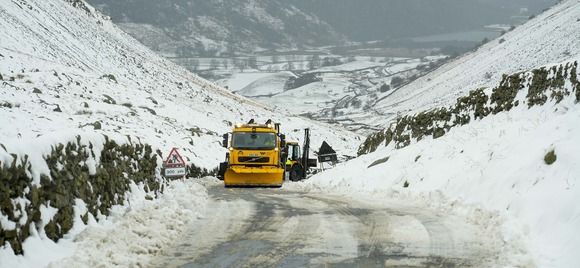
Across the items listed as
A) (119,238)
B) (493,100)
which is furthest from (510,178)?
(493,100)

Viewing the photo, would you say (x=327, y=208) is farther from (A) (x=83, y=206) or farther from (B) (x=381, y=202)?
(A) (x=83, y=206)

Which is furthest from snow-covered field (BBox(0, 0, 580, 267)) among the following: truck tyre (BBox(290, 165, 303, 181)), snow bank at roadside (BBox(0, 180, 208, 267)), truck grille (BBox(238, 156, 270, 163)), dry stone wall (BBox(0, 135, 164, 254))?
truck tyre (BBox(290, 165, 303, 181))

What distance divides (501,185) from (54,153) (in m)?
7.83

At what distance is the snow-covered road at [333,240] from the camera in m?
8.54

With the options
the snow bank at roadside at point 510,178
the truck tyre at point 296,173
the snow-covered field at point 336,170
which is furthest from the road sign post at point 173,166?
the truck tyre at point 296,173

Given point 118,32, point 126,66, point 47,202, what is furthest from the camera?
point 118,32

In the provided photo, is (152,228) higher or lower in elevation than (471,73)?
lower

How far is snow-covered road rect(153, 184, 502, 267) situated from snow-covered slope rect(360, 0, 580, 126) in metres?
84.6

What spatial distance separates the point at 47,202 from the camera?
837 cm

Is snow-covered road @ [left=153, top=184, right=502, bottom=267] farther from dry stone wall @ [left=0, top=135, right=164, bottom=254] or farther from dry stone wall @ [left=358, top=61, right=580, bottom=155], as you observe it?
dry stone wall @ [left=358, top=61, right=580, bottom=155]

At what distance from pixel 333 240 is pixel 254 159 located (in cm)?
1615

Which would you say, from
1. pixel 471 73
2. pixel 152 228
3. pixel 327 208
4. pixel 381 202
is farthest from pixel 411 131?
pixel 471 73

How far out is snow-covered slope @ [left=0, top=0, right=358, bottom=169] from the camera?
29439 millimetres

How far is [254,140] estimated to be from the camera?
2625cm
